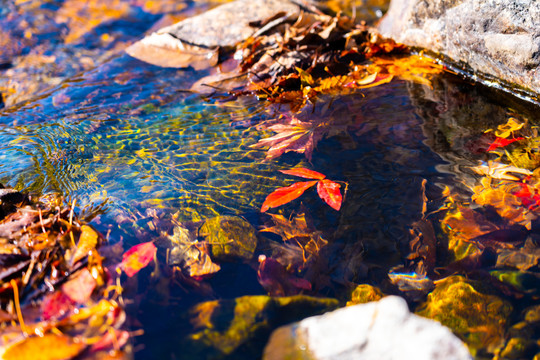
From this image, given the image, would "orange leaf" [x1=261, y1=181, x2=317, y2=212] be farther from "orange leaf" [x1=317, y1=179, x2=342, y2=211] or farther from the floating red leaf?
the floating red leaf

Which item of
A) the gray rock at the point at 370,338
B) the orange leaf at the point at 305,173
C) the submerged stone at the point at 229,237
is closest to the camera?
the gray rock at the point at 370,338

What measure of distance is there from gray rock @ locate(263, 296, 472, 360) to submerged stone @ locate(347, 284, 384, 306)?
224mm

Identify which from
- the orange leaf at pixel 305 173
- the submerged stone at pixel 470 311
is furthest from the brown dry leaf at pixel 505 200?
the orange leaf at pixel 305 173

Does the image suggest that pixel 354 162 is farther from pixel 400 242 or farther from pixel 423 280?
pixel 423 280

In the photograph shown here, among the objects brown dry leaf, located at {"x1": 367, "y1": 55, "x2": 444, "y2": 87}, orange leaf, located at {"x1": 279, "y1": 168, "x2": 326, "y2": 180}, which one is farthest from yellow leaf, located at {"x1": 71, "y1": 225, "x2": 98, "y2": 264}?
brown dry leaf, located at {"x1": 367, "y1": 55, "x2": 444, "y2": 87}

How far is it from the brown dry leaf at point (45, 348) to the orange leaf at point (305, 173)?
1285mm

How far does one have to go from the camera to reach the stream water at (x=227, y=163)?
62.9 inches

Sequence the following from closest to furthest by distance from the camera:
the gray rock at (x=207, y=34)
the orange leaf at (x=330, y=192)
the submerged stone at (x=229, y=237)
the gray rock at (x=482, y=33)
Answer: the submerged stone at (x=229, y=237)
the orange leaf at (x=330, y=192)
the gray rock at (x=482, y=33)
the gray rock at (x=207, y=34)

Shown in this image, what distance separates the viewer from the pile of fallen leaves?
1.29 m

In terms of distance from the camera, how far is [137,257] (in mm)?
1666

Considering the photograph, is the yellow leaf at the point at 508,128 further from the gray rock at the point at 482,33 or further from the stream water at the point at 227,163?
the gray rock at the point at 482,33

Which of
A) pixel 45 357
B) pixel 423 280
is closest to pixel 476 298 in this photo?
pixel 423 280

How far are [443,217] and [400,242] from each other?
0.92ft

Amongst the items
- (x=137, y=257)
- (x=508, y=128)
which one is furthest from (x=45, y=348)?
(x=508, y=128)
